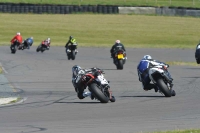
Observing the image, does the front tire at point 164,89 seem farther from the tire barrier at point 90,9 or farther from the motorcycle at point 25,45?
the tire barrier at point 90,9

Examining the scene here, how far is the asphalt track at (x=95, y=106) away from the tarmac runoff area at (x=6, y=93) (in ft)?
0.75

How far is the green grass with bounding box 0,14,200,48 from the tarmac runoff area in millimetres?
27931

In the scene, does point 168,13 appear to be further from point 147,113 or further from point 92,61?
point 147,113

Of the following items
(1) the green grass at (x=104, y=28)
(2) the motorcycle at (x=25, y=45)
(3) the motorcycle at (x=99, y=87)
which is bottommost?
(1) the green grass at (x=104, y=28)

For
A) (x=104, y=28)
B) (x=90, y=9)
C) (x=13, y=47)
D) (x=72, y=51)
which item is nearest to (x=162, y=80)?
(x=72, y=51)

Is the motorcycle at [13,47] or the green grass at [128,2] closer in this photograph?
the motorcycle at [13,47]

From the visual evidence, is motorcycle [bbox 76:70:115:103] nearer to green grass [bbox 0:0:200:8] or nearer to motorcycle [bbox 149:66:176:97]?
motorcycle [bbox 149:66:176:97]

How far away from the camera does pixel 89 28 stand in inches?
2141

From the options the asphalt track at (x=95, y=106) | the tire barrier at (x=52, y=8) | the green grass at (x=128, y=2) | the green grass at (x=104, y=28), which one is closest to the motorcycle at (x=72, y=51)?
the asphalt track at (x=95, y=106)

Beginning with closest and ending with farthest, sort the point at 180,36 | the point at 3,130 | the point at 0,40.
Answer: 1. the point at 3,130
2. the point at 0,40
3. the point at 180,36

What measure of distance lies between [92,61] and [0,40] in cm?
1820

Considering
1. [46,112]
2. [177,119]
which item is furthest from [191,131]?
[46,112]

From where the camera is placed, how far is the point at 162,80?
15.8 m

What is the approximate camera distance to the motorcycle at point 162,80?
15664 millimetres
